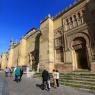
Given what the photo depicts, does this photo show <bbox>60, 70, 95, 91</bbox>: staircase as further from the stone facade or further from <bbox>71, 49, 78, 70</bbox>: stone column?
<bbox>71, 49, 78, 70</bbox>: stone column

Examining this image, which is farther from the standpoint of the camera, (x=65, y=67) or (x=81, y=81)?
(x=65, y=67)

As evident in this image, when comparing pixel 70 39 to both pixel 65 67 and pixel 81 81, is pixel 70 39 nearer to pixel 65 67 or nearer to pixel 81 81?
pixel 65 67

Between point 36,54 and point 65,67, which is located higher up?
point 36,54

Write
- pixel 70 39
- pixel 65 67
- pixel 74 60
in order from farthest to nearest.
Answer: pixel 70 39 → pixel 65 67 → pixel 74 60

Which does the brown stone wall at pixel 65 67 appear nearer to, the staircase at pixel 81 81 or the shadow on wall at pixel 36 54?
the staircase at pixel 81 81

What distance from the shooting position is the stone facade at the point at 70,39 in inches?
556

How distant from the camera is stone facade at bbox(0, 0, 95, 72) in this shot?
14.1m

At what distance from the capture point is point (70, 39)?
53.0ft

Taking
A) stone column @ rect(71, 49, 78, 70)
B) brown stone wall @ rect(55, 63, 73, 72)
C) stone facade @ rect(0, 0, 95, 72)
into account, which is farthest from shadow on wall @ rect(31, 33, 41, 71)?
stone column @ rect(71, 49, 78, 70)

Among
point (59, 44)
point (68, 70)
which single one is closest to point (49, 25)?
point (59, 44)

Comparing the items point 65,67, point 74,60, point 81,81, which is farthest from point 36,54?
point 81,81

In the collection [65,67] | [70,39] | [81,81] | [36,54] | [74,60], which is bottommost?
[81,81]

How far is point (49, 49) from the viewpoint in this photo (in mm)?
17812

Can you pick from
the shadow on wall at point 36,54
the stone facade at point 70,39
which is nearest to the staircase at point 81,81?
the stone facade at point 70,39
